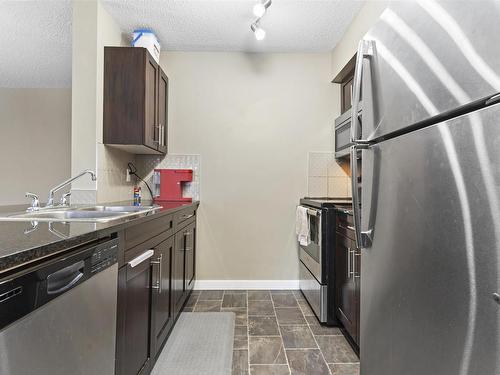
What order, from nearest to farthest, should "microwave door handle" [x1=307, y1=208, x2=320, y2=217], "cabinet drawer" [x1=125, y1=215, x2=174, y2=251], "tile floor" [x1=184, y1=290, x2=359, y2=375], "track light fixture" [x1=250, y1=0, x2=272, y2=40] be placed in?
1. "cabinet drawer" [x1=125, y1=215, x2=174, y2=251]
2. "tile floor" [x1=184, y1=290, x2=359, y2=375]
3. "track light fixture" [x1=250, y1=0, x2=272, y2=40]
4. "microwave door handle" [x1=307, y1=208, x2=320, y2=217]

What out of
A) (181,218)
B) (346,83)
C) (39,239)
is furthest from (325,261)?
(39,239)

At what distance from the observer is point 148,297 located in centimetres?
151

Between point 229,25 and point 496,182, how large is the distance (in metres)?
2.63

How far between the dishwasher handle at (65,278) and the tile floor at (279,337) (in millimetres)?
1288

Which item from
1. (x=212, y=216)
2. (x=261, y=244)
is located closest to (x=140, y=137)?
(x=212, y=216)

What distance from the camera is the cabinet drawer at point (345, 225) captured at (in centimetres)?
194

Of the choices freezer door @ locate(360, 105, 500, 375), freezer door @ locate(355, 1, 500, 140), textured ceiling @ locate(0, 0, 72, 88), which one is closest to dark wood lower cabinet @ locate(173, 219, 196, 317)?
freezer door @ locate(360, 105, 500, 375)

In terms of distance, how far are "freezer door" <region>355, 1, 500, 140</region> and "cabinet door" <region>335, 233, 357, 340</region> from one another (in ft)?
3.46

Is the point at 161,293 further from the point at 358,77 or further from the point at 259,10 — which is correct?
the point at 259,10

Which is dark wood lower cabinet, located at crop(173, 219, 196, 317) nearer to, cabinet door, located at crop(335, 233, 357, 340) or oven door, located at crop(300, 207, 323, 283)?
oven door, located at crop(300, 207, 323, 283)

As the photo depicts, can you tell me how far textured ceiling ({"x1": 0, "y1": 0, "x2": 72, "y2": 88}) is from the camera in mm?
2398

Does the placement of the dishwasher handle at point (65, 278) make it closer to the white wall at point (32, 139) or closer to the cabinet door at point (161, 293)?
the cabinet door at point (161, 293)

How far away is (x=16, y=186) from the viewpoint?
4.18 meters

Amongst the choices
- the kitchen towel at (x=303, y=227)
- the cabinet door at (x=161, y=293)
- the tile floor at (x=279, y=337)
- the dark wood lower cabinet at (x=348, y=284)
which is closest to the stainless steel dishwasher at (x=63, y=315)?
the cabinet door at (x=161, y=293)
